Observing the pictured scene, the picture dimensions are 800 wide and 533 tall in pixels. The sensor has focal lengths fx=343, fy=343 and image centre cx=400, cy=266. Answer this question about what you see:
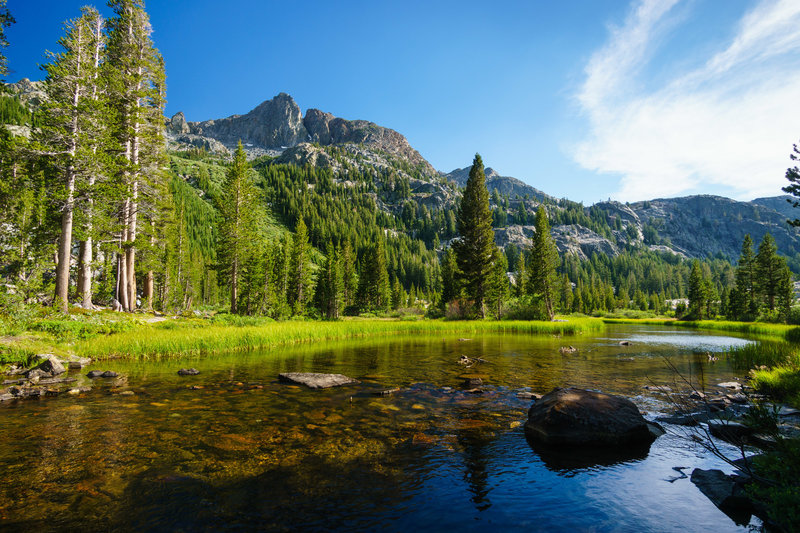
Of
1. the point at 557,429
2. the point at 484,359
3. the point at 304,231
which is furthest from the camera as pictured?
the point at 304,231

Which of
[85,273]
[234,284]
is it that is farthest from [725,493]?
[234,284]

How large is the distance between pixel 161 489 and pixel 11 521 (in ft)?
5.17

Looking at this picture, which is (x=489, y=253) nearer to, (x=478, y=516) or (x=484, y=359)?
(x=484, y=359)

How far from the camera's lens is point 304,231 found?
197 ft

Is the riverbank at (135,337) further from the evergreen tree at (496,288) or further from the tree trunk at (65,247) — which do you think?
the evergreen tree at (496,288)

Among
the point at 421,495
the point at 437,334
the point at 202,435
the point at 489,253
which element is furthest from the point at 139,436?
the point at 489,253

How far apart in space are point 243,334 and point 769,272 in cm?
7538

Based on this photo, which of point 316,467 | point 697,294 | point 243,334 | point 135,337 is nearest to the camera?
point 316,467

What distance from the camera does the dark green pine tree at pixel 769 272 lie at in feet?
174

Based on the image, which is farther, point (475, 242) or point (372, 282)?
point (372, 282)

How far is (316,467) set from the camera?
6035 millimetres

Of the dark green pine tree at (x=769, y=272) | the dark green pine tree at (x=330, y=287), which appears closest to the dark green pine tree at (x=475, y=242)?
the dark green pine tree at (x=330, y=287)

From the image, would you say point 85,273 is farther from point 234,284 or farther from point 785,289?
point 785,289

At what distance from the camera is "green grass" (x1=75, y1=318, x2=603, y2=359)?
1684 cm
